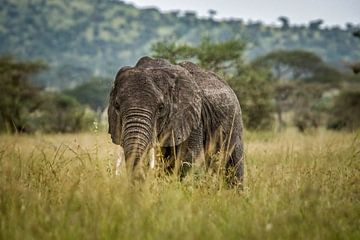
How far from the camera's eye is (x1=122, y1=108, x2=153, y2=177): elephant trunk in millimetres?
5016

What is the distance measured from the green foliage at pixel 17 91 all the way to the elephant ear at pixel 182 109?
1988cm

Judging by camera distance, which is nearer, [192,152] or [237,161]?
[192,152]

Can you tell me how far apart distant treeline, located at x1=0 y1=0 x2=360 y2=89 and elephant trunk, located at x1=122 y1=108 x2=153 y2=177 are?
292ft

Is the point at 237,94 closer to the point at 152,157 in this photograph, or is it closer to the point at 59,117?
the point at 59,117

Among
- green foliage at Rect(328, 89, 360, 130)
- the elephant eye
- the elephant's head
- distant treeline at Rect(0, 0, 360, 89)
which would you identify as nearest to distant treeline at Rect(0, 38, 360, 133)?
green foliage at Rect(328, 89, 360, 130)

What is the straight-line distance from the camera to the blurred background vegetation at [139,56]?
83.9ft

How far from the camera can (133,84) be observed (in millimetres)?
5672

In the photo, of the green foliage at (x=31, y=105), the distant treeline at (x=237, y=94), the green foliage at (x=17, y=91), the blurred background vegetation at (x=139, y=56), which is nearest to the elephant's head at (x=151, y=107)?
the distant treeline at (x=237, y=94)

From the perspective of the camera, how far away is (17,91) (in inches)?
1065

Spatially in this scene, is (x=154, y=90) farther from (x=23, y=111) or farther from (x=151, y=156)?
(x=23, y=111)

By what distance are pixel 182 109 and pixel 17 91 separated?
22.2m

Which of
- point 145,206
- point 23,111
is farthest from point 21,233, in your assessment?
point 23,111

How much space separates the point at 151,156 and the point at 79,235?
1.80 meters

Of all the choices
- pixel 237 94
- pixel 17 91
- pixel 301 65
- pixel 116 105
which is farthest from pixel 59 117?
pixel 116 105
